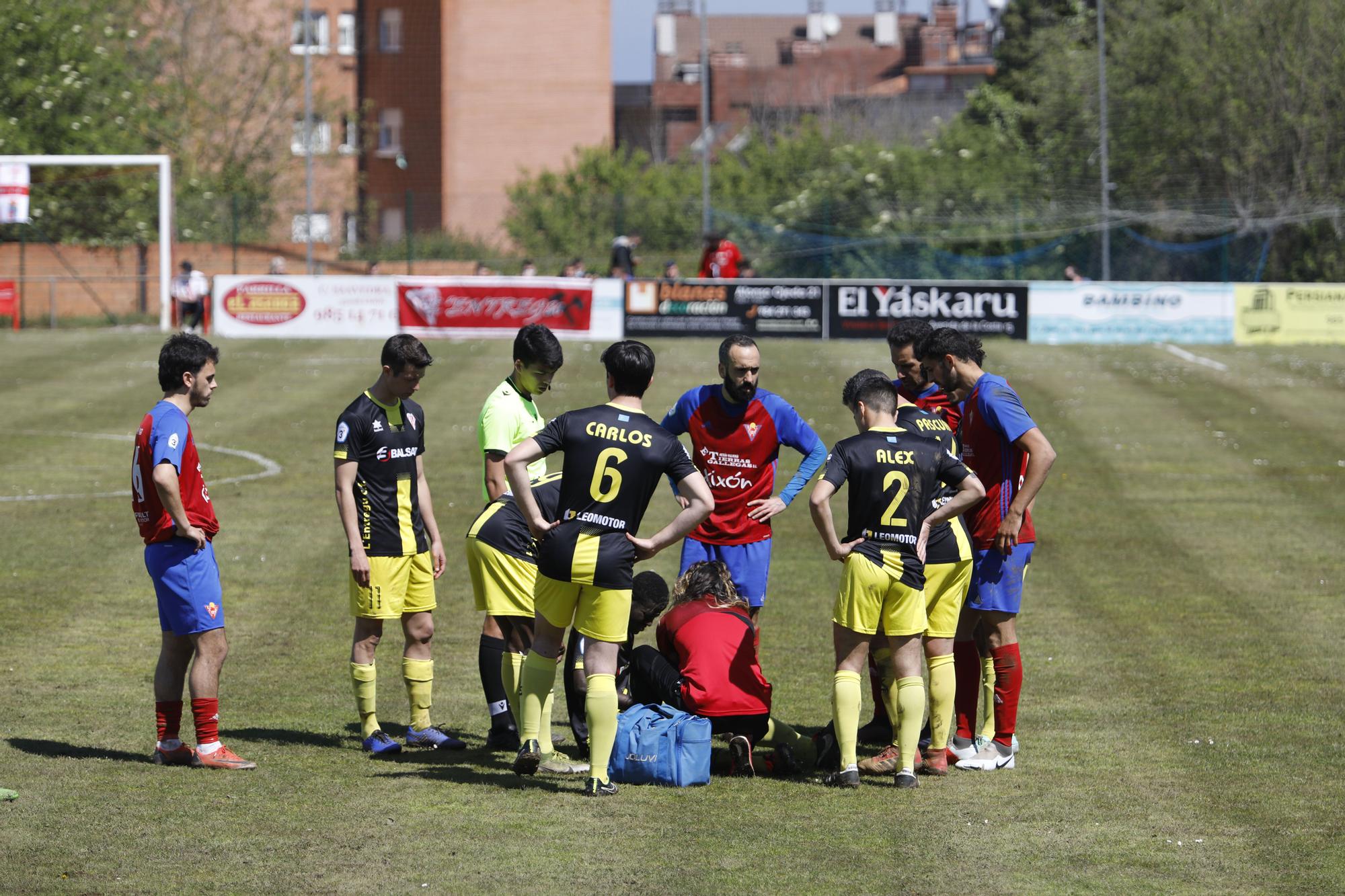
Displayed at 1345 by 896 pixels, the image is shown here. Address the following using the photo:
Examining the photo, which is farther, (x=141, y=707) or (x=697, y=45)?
(x=697, y=45)

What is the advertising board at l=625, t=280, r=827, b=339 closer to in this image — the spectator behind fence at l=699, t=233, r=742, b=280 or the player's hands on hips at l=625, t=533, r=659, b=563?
the spectator behind fence at l=699, t=233, r=742, b=280

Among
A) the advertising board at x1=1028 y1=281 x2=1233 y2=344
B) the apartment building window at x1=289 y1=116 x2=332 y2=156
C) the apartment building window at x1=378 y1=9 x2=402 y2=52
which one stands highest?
the apartment building window at x1=378 y1=9 x2=402 y2=52

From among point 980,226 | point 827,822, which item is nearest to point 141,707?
point 827,822

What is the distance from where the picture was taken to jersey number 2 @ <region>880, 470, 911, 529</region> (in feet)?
25.6

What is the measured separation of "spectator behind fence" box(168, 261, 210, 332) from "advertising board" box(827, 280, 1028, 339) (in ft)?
46.1

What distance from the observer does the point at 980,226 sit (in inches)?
1790

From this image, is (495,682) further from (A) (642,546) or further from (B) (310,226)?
(B) (310,226)

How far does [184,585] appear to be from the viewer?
7.86m

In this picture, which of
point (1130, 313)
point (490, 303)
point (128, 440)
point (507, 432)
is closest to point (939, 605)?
point (507, 432)

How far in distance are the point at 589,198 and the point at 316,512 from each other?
2983cm

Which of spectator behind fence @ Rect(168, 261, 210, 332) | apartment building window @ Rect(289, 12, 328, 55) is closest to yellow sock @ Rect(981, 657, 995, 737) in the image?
spectator behind fence @ Rect(168, 261, 210, 332)

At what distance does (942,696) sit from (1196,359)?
24446 mm

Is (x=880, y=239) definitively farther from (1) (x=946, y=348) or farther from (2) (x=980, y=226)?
(1) (x=946, y=348)

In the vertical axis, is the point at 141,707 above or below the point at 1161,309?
below
